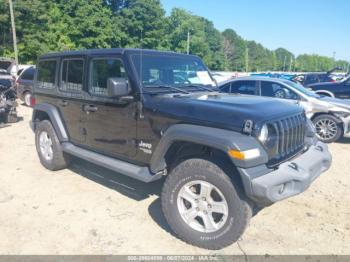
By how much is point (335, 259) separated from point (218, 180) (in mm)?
1437

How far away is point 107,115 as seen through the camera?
4289 mm

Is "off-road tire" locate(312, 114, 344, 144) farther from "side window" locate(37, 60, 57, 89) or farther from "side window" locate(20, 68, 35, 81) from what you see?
"side window" locate(20, 68, 35, 81)

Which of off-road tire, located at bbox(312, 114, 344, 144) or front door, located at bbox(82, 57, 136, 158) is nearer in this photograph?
front door, located at bbox(82, 57, 136, 158)

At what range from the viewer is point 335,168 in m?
6.05

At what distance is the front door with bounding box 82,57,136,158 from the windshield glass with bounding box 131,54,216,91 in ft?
0.87

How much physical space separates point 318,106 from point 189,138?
19.5 feet

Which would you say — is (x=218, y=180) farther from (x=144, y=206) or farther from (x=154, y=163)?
(x=144, y=206)

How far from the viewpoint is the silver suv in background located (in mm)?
7953

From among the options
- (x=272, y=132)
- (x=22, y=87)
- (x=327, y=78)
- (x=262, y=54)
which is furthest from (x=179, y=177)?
(x=262, y=54)

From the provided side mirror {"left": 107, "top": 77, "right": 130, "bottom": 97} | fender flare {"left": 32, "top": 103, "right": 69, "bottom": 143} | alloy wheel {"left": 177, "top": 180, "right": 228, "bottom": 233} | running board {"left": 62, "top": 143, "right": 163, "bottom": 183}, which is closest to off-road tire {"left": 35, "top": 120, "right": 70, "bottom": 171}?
fender flare {"left": 32, "top": 103, "right": 69, "bottom": 143}

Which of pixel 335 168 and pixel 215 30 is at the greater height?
pixel 215 30

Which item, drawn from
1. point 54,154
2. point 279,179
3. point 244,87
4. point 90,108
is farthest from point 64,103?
point 244,87

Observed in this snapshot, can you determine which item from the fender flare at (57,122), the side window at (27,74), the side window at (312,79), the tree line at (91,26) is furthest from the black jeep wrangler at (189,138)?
the side window at (312,79)

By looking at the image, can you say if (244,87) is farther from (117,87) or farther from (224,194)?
(224,194)
